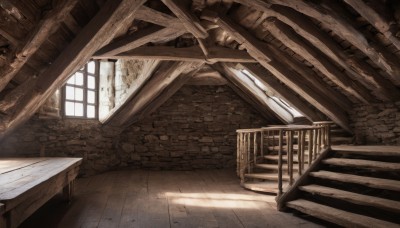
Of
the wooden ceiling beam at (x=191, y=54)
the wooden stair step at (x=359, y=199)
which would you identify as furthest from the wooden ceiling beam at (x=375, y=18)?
the wooden ceiling beam at (x=191, y=54)

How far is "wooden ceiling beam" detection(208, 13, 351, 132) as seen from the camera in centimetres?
427

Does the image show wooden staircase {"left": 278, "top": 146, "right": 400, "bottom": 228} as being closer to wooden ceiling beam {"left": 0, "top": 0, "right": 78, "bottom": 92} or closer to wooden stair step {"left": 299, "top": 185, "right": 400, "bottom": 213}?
wooden stair step {"left": 299, "top": 185, "right": 400, "bottom": 213}

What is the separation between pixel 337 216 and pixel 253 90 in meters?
3.86

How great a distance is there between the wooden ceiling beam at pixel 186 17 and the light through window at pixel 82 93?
3.23 meters

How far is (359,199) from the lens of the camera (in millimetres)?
3246

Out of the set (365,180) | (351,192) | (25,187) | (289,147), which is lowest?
(351,192)

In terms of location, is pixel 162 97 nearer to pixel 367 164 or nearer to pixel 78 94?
pixel 78 94

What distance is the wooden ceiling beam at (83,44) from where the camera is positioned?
3.17 metres

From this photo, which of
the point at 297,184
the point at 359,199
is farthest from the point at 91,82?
the point at 359,199

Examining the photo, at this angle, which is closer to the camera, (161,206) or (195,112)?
(161,206)

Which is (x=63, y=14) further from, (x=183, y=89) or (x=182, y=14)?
(x=183, y=89)

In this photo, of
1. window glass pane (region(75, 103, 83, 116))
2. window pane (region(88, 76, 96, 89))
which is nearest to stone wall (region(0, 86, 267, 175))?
window glass pane (region(75, 103, 83, 116))

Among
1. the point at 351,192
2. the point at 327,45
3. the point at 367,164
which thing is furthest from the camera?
the point at 327,45

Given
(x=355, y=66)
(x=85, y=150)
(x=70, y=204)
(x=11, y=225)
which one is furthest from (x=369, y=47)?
(x=85, y=150)
